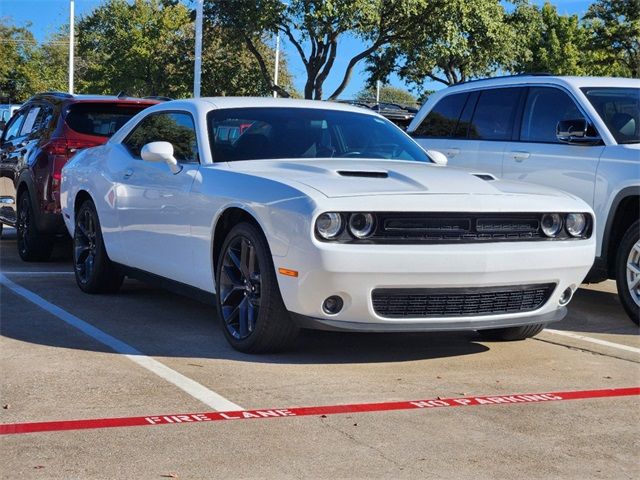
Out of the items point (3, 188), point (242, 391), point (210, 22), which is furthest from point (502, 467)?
point (210, 22)

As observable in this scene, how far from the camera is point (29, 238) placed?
33.5 feet

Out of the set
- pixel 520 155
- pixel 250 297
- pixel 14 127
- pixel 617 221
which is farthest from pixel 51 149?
pixel 617 221

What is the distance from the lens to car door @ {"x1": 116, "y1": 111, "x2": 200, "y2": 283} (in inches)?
262

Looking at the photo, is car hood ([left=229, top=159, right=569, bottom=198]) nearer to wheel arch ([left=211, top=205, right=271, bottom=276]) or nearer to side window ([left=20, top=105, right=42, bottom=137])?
wheel arch ([left=211, top=205, right=271, bottom=276])

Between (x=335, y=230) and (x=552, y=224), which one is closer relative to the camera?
(x=335, y=230)

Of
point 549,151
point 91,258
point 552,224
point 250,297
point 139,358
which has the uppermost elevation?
point 549,151

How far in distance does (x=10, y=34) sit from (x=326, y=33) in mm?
46752

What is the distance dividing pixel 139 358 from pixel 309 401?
4.45ft

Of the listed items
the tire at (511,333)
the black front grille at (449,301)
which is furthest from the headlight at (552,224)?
the tire at (511,333)

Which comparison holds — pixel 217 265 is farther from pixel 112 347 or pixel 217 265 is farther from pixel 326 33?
pixel 326 33

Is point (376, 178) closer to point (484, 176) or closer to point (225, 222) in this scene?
point (484, 176)

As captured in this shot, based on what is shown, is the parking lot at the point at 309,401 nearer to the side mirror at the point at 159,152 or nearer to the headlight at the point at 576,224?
the headlight at the point at 576,224

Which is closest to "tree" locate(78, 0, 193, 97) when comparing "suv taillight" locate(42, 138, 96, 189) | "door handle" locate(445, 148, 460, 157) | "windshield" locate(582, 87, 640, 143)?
"suv taillight" locate(42, 138, 96, 189)

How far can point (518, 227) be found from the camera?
581cm
